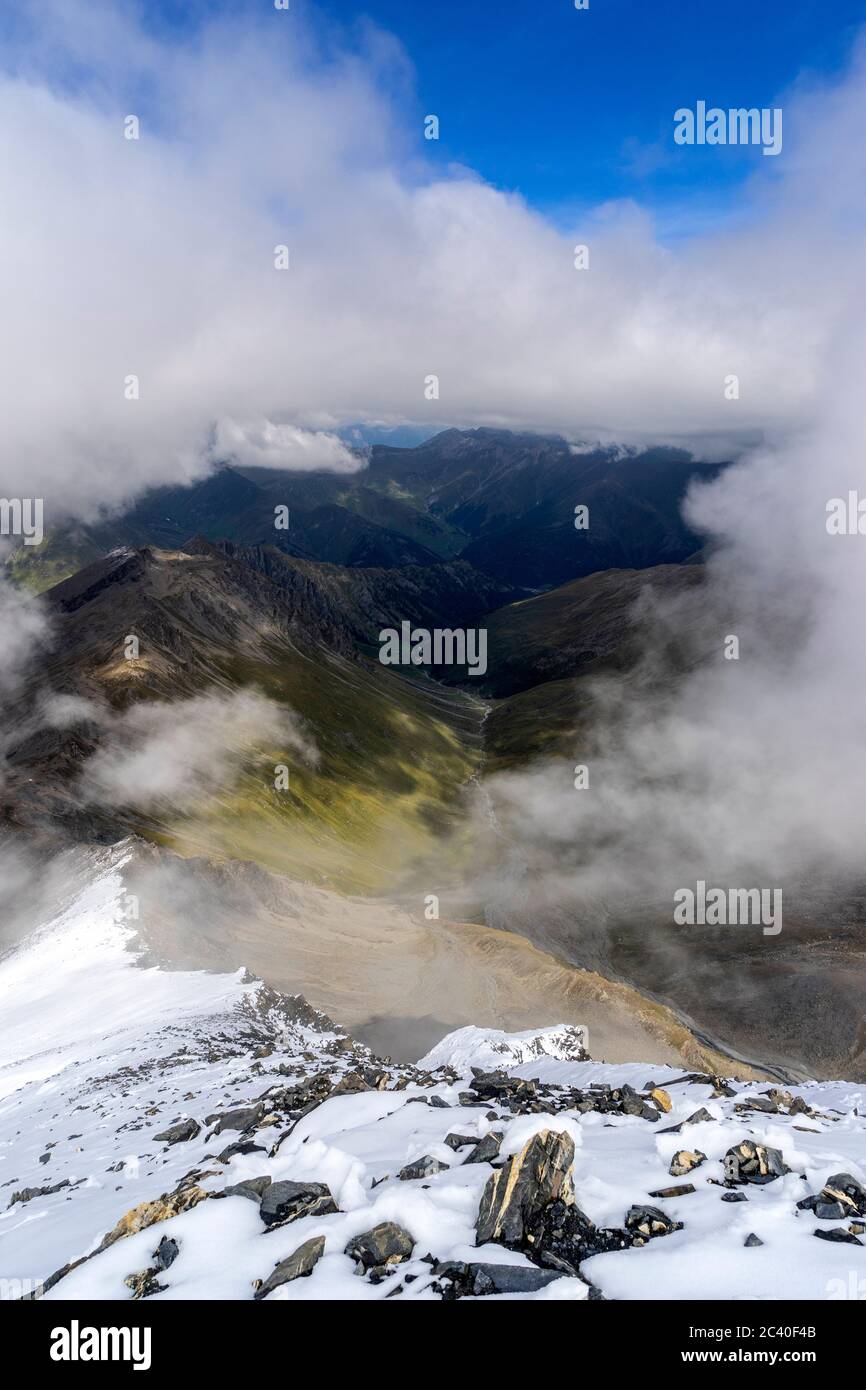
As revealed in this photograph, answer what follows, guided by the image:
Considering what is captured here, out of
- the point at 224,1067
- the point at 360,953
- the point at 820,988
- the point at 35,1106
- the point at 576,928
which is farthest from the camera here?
the point at 576,928

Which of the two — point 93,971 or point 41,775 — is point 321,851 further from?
point 93,971

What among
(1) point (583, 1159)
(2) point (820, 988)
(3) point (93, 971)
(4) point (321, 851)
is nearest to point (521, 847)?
(4) point (321, 851)

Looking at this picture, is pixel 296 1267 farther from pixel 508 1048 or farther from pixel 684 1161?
pixel 508 1048

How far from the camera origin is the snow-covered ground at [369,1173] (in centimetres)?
1196

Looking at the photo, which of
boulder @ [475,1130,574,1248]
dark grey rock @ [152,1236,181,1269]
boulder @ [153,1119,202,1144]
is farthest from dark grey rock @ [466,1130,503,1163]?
boulder @ [153,1119,202,1144]

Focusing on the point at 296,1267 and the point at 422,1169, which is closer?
the point at 296,1267

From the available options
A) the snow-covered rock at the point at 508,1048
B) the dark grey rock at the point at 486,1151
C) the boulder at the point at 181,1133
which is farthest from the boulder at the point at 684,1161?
the snow-covered rock at the point at 508,1048

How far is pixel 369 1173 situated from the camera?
16.0 m

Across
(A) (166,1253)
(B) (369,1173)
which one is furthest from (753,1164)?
(A) (166,1253)

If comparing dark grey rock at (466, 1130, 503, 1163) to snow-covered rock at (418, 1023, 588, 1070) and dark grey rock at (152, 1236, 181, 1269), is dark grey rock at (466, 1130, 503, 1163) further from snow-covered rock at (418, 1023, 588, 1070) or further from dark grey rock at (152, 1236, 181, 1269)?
snow-covered rock at (418, 1023, 588, 1070)

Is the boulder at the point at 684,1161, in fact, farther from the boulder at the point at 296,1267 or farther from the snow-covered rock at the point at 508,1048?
the snow-covered rock at the point at 508,1048

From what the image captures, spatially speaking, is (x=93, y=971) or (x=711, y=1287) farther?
(x=93, y=971)
